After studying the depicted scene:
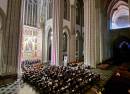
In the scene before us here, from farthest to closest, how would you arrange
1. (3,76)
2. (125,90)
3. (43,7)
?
1. (43,7)
2. (3,76)
3. (125,90)

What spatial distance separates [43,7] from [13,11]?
56.2ft

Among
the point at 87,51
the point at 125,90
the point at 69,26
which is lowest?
the point at 125,90

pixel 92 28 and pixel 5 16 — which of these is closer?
pixel 5 16

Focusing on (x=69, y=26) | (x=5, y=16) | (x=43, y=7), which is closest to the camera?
(x=5, y=16)

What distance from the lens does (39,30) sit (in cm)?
2722

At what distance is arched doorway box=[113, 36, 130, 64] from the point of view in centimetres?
2538

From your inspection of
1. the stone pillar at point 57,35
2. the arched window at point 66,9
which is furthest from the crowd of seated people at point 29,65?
the arched window at point 66,9

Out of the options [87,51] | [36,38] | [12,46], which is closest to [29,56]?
[36,38]

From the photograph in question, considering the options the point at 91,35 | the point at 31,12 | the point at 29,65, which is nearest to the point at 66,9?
the point at 31,12

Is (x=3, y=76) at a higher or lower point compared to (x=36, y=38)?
lower

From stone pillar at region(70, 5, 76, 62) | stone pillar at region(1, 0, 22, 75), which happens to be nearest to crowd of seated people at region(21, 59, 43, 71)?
stone pillar at region(1, 0, 22, 75)

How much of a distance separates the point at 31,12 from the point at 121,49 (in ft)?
63.3

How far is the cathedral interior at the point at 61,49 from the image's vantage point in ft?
22.8

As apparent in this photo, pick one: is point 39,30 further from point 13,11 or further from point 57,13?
point 13,11
